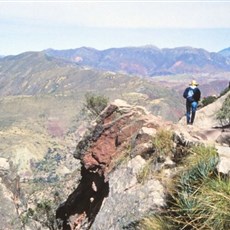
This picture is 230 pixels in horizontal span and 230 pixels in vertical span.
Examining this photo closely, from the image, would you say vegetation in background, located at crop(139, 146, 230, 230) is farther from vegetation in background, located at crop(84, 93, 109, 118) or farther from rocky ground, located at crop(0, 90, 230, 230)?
vegetation in background, located at crop(84, 93, 109, 118)

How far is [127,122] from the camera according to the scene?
A: 90.0 ft

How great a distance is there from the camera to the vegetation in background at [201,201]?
8.84 metres

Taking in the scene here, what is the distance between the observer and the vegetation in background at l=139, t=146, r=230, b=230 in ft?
29.0

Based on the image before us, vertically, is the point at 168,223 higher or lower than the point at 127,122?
higher

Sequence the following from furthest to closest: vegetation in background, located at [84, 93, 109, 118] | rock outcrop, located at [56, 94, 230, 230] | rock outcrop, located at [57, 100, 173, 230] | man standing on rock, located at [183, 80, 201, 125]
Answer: vegetation in background, located at [84, 93, 109, 118] < man standing on rock, located at [183, 80, 201, 125] < rock outcrop, located at [57, 100, 173, 230] < rock outcrop, located at [56, 94, 230, 230]

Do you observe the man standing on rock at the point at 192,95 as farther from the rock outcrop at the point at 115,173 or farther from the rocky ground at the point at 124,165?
the rock outcrop at the point at 115,173

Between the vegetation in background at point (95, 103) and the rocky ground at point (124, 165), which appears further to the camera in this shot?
the vegetation in background at point (95, 103)

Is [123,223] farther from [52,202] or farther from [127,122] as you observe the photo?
[52,202]

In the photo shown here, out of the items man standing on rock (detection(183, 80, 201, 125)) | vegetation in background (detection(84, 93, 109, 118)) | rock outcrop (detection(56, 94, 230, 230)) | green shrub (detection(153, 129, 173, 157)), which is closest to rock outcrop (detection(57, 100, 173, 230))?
rock outcrop (detection(56, 94, 230, 230))

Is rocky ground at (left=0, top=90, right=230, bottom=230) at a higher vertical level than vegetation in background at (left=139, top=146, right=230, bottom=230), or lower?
lower

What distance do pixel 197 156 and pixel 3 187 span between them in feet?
353

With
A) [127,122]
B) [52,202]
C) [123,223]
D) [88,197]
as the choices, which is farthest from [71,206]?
[52,202]

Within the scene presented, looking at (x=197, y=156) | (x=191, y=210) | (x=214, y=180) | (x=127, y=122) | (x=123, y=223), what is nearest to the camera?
(x=191, y=210)

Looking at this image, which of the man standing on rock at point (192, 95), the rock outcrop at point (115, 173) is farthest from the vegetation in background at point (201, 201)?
the man standing on rock at point (192, 95)
